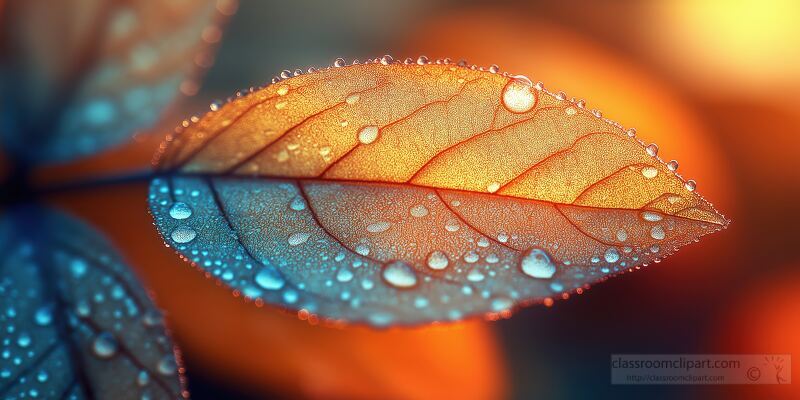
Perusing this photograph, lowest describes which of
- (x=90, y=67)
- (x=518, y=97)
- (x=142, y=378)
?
(x=142, y=378)

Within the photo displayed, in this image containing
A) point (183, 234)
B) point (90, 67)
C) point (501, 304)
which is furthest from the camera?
point (90, 67)

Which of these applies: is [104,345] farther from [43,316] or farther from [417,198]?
[417,198]

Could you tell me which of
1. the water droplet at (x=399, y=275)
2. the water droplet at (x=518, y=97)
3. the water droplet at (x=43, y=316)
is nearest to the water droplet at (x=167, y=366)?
the water droplet at (x=43, y=316)

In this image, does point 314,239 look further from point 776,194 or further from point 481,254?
point 776,194

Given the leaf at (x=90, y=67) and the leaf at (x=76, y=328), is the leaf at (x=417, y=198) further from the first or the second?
the leaf at (x=90, y=67)

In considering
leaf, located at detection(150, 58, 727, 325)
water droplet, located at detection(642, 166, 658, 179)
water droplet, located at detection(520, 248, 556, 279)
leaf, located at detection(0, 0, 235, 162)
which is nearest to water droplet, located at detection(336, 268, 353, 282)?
leaf, located at detection(150, 58, 727, 325)

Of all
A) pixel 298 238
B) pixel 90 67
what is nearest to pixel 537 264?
pixel 298 238
